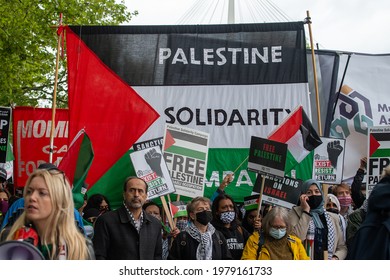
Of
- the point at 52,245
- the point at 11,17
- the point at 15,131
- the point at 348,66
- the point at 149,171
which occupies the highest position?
the point at 11,17

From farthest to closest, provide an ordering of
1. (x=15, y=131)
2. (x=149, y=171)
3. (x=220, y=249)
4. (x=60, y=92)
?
(x=60, y=92)
(x=15, y=131)
(x=149, y=171)
(x=220, y=249)

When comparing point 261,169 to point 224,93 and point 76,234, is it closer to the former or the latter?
point 224,93

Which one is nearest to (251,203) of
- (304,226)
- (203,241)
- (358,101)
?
(304,226)

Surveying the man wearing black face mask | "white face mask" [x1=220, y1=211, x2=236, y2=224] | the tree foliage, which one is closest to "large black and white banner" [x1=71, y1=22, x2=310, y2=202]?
"white face mask" [x1=220, y1=211, x2=236, y2=224]

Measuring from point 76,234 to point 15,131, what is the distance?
1065 centimetres

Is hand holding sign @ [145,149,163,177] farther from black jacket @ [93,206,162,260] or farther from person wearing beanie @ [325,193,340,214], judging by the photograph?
black jacket @ [93,206,162,260]

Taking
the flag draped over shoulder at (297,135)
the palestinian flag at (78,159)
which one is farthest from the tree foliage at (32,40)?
the palestinian flag at (78,159)

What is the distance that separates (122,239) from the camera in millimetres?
6938

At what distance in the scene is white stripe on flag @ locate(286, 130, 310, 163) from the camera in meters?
11.1

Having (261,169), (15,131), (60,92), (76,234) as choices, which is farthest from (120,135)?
(60,92)

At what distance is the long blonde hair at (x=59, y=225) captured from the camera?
4.35 metres

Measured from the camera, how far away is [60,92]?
2498cm

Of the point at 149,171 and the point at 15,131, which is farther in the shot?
the point at 15,131

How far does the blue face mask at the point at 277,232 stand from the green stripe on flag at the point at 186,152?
9.40 feet
